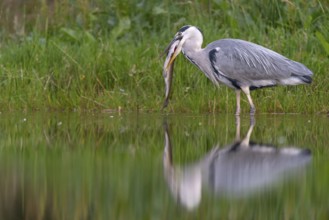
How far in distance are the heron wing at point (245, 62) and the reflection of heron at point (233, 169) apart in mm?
2497

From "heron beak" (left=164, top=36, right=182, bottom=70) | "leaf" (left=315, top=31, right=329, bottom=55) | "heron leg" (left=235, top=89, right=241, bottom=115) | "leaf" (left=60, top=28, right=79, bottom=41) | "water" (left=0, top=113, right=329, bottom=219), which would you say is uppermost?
"leaf" (left=60, top=28, right=79, bottom=41)

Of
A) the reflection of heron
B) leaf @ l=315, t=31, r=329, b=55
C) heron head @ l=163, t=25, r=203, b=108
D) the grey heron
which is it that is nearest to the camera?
the reflection of heron

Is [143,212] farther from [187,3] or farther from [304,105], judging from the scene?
[187,3]

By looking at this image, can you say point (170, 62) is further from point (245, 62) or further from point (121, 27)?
point (121, 27)

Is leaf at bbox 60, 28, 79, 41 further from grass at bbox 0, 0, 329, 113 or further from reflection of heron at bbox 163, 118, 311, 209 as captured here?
reflection of heron at bbox 163, 118, 311, 209

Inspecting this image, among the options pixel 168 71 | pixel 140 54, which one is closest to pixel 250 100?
pixel 168 71

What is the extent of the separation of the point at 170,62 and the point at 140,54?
1120 millimetres

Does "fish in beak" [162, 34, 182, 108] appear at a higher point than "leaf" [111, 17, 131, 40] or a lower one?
lower

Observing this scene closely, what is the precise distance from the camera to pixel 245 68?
10375 millimetres

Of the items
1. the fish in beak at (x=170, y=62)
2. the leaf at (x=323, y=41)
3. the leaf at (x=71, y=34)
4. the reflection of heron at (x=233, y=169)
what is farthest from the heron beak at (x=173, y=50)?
the reflection of heron at (x=233, y=169)

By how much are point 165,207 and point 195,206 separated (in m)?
0.16

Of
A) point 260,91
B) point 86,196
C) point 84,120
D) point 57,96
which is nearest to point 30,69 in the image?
point 57,96

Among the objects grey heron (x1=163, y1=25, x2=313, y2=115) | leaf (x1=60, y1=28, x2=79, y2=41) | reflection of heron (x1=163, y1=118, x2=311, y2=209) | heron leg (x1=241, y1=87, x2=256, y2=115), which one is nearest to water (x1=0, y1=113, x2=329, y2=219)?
reflection of heron (x1=163, y1=118, x2=311, y2=209)

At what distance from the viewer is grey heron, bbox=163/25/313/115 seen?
402 inches
